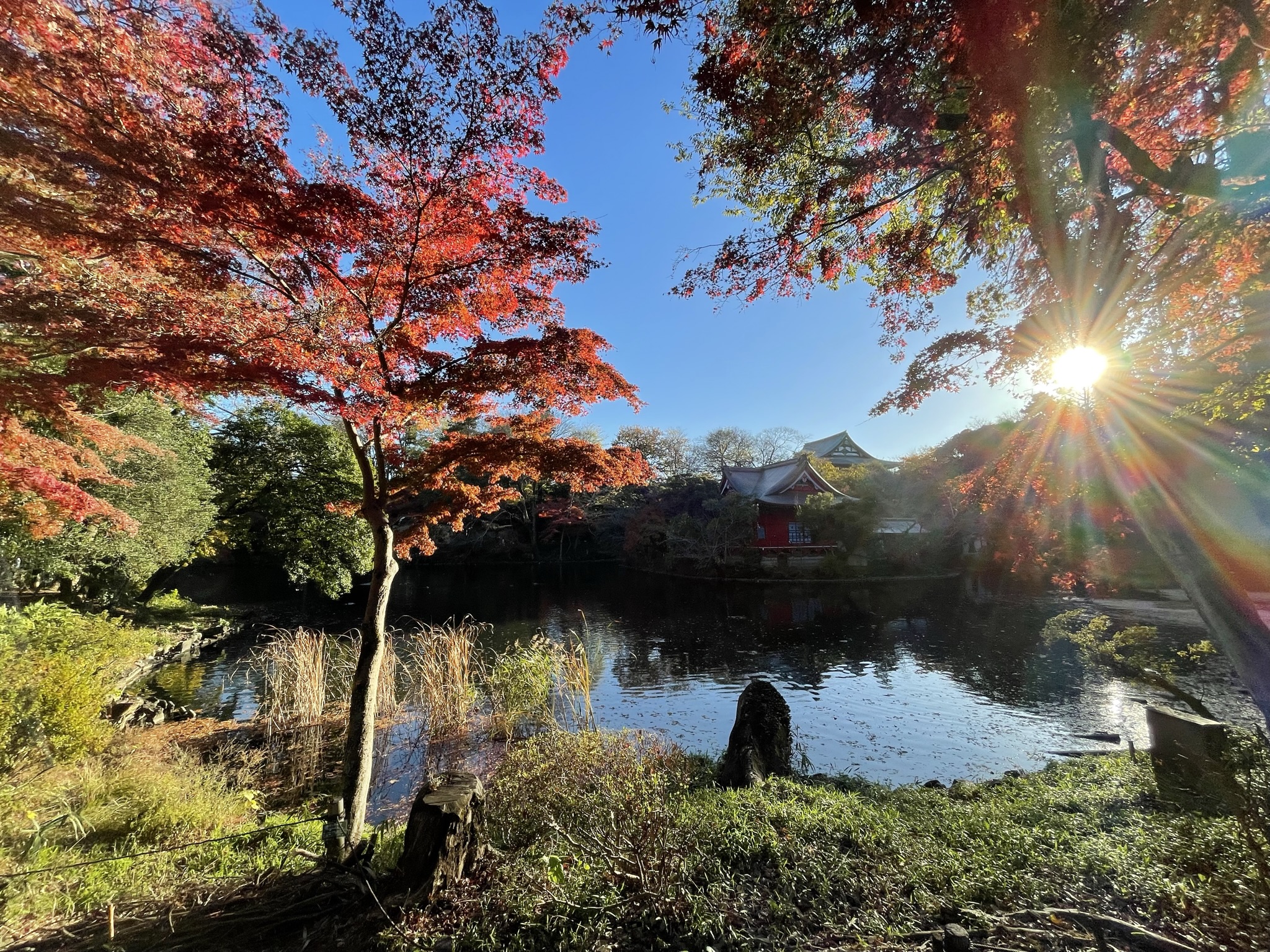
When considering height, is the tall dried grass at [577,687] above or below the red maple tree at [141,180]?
below

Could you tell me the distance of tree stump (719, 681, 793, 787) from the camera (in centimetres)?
466

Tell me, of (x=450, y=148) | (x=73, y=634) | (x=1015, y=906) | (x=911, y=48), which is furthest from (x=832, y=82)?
(x=73, y=634)

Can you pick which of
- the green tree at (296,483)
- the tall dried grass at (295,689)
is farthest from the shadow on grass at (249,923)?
the green tree at (296,483)

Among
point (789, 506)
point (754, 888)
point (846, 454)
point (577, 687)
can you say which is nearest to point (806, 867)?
point (754, 888)

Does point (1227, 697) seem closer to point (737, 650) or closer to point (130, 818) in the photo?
point (737, 650)

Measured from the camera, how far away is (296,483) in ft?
43.9

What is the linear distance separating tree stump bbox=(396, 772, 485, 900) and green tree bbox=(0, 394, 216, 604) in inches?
321

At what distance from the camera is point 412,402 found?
3617mm

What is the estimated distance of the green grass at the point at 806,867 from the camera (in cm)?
203

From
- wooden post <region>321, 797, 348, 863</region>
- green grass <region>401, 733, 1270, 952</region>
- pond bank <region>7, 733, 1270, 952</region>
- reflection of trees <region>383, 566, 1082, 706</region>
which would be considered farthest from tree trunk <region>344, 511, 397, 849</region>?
reflection of trees <region>383, 566, 1082, 706</region>

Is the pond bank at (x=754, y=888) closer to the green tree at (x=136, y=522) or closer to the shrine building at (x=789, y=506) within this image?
the green tree at (x=136, y=522)

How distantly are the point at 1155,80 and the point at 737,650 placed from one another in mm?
9848

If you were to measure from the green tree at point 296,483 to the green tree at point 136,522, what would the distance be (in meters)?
1.44

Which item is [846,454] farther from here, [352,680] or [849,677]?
[352,680]
